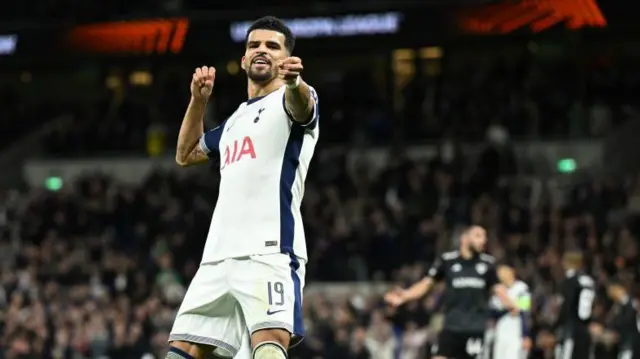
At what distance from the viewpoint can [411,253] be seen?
1970cm

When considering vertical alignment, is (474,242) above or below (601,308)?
above

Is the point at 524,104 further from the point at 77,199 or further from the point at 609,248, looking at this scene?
the point at 77,199

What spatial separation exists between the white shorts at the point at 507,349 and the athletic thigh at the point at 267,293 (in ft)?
32.4

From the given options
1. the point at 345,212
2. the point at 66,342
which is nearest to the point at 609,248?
the point at 345,212

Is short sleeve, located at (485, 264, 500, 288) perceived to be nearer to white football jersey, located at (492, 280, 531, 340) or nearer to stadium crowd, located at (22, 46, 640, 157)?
white football jersey, located at (492, 280, 531, 340)

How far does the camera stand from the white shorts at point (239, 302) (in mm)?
6227

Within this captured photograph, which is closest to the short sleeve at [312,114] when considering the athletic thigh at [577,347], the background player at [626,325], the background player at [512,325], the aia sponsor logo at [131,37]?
the background player at [512,325]

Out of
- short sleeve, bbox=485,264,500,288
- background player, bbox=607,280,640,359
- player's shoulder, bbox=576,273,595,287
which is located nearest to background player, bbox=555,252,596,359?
player's shoulder, bbox=576,273,595,287

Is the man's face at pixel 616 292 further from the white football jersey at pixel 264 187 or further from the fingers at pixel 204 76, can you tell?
the fingers at pixel 204 76

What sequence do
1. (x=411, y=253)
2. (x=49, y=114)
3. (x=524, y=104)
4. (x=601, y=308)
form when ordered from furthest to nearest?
(x=49, y=114), (x=524, y=104), (x=411, y=253), (x=601, y=308)

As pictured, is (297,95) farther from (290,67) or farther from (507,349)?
(507,349)

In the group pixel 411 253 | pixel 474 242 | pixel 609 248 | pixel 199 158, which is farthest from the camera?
pixel 411 253

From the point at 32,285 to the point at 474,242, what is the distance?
32.7ft

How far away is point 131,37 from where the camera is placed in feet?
67.7
